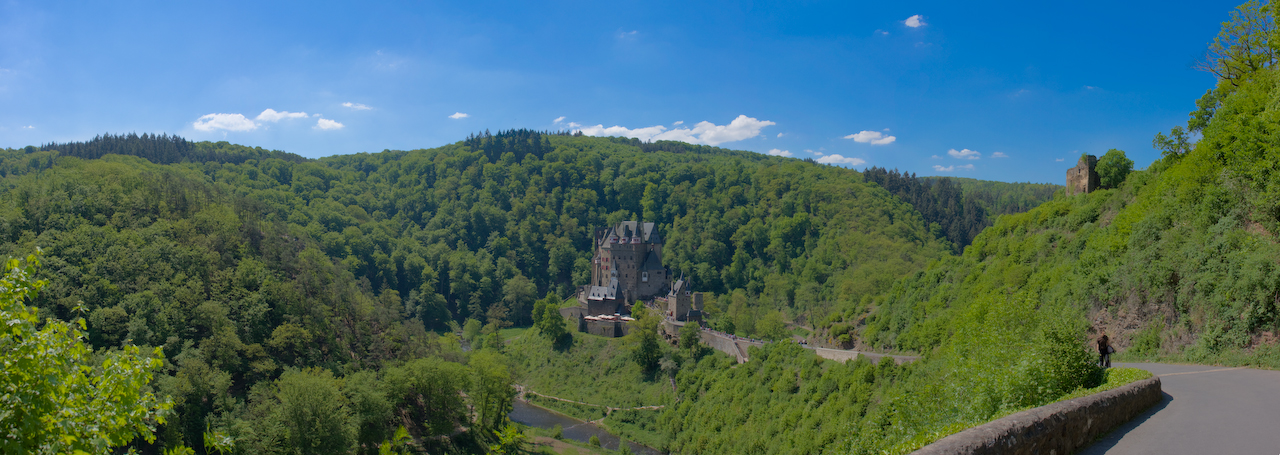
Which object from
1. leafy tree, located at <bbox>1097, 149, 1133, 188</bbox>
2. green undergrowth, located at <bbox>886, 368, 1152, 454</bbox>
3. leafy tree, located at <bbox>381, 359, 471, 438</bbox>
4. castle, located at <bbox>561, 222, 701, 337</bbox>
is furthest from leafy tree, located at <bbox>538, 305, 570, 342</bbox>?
green undergrowth, located at <bbox>886, 368, 1152, 454</bbox>

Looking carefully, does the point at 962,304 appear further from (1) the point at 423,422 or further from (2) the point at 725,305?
(2) the point at 725,305

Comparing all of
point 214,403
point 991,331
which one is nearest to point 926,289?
point 991,331

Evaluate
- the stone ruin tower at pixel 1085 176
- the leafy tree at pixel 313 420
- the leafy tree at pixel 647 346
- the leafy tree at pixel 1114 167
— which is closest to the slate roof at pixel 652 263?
the leafy tree at pixel 647 346

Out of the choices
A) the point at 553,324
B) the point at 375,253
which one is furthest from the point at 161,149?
the point at 553,324

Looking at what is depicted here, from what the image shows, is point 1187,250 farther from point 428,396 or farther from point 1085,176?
point 428,396

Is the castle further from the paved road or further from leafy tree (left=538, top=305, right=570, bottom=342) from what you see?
the paved road
